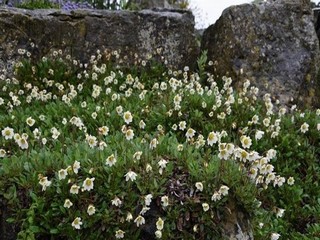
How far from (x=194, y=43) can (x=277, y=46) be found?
0.99m

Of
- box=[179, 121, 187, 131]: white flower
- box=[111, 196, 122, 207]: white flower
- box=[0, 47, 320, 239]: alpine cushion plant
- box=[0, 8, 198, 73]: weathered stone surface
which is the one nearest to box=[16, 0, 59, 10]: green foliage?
box=[0, 8, 198, 73]: weathered stone surface

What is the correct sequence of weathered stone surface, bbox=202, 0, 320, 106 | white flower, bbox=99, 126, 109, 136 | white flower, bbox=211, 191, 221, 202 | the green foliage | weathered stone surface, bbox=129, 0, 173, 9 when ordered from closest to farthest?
white flower, bbox=211, 191, 221, 202 → white flower, bbox=99, 126, 109, 136 → weathered stone surface, bbox=202, 0, 320, 106 → the green foliage → weathered stone surface, bbox=129, 0, 173, 9

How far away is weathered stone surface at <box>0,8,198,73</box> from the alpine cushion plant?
133cm

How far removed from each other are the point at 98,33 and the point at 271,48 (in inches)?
78.9

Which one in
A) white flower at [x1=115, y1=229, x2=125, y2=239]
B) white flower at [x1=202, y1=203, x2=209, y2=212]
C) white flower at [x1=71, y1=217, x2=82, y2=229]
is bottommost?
white flower at [x1=115, y1=229, x2=125, y2=239]

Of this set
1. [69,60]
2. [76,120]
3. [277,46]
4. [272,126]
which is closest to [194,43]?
[277,46]

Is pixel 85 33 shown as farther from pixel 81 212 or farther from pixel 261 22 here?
pixel 81 212

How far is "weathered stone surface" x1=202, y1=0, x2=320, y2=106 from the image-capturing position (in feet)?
22.2

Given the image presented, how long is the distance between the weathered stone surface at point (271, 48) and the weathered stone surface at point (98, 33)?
0.44m

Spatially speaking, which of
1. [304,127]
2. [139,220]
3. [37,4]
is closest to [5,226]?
[139,220]

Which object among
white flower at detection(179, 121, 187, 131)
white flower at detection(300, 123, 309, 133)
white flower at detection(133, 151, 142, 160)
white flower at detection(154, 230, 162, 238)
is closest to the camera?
white flower at detection(154, 230, 162, 238)

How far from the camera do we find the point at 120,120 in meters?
5.14

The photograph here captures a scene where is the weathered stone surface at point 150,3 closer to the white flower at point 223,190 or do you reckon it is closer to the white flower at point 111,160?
the white flower at point 111,160

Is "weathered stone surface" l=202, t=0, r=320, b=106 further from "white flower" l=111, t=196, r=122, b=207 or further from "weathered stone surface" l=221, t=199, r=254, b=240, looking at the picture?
"white flower" l=111, t=196, r=122, b=207
